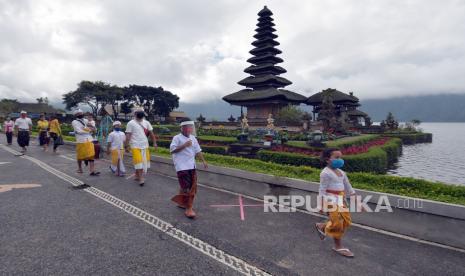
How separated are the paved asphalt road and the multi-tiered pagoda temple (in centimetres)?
3005

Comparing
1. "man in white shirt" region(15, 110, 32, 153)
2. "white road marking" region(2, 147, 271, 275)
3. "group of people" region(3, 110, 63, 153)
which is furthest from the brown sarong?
"man in white shirt" region(15, 110, 32, 153)

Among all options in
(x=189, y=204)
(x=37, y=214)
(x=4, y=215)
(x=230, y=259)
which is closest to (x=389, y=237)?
(x=230, y=259)

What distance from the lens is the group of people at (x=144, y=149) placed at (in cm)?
545

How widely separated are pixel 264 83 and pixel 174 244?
39.8m

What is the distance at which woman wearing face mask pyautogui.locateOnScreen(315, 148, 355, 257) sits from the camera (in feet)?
13.3

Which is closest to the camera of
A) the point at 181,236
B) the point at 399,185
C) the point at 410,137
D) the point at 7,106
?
the point at 181,236

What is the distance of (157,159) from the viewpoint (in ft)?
33.3

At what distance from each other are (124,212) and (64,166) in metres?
6.69

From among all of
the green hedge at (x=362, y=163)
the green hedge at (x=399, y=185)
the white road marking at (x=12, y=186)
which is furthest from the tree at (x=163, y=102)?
the green hedge at (x=399, y=185)

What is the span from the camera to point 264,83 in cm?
4203

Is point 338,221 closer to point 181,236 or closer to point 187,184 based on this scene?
point 181,236

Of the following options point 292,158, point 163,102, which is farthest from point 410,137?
point 163,102

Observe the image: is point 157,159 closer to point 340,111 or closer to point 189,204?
point 189,204

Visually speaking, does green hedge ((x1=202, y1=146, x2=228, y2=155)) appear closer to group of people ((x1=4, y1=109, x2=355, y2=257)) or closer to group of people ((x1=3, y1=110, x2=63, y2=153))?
group of people ((x1=4, y1=109, x2=355, y2=257))
